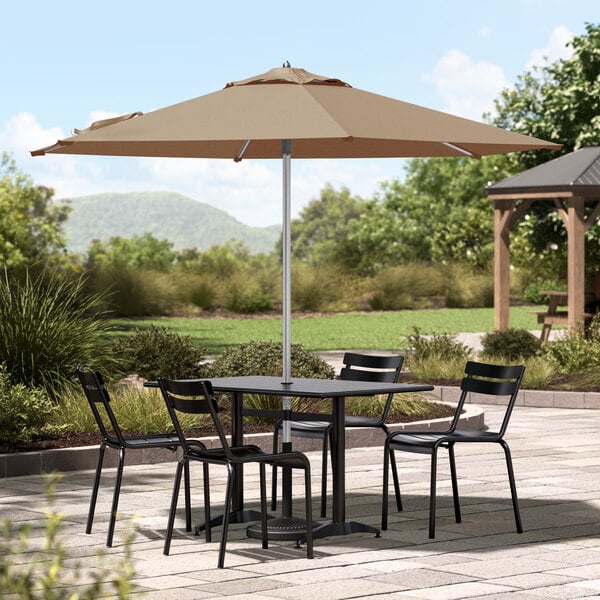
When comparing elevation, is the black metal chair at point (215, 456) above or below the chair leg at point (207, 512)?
above

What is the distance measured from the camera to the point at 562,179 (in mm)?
18516

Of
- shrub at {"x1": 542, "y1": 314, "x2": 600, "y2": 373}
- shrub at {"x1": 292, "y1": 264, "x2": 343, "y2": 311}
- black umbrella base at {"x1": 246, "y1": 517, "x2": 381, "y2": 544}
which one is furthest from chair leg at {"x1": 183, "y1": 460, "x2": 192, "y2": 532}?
shrub at {"x1": 292, "y1": 264, "x2": 343, "y2": 311}

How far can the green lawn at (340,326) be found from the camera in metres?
23.2

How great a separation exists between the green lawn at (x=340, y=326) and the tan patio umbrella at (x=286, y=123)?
44.9 ft

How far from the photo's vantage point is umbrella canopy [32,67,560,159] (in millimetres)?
6672

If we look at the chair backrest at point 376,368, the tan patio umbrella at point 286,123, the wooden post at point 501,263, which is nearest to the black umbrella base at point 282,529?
the tan patio umbrella at point 286,123

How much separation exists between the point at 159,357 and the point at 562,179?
8166 mm

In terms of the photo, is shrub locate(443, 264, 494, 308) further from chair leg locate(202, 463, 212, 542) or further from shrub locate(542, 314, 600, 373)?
chair leg locate(202, 463, 212, 542)

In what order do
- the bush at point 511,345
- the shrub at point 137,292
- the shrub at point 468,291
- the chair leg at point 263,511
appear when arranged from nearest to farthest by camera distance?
the chair leg at point 263,511
the bush at point 511,345
the shrub at point 137,292
the shrub at point 468,291

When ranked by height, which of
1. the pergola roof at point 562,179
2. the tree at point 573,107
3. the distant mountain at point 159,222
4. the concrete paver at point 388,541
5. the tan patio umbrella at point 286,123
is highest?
the distant mountain at point 159,222

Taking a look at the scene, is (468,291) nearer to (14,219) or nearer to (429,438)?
(14,219)

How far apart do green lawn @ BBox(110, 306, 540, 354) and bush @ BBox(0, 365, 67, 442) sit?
1111 centimetres

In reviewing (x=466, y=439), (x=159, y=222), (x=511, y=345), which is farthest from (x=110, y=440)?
(x=159, y=222)

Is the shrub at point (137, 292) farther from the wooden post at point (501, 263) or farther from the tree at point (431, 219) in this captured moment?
the wooden post at point (501, 263)
